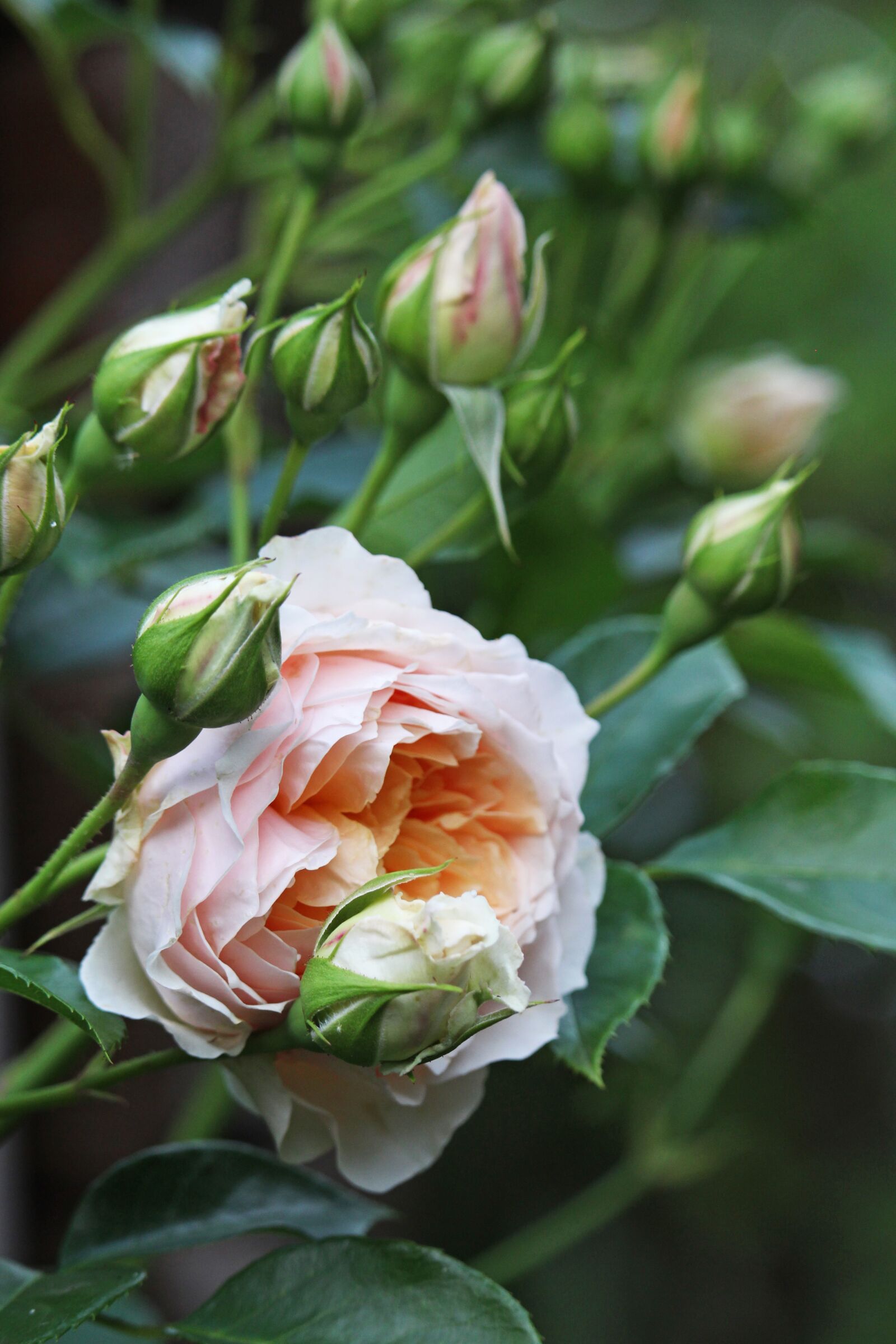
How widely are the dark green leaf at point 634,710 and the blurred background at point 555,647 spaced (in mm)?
57

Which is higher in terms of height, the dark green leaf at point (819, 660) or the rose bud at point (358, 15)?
the rose bud at point (358, 15)

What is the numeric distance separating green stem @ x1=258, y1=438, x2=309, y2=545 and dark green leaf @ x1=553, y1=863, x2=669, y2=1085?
0.14 meters

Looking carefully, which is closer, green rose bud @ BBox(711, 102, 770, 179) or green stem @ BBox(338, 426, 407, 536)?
green stem @ BBox(338, 426, 407, 536)

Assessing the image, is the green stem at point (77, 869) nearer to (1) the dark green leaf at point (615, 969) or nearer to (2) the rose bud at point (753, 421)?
(1) the dark green leaf at point (615, 969)

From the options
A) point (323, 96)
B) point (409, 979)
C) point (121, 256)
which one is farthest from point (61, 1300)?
point (121, 256)

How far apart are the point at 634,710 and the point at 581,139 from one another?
0.29 m

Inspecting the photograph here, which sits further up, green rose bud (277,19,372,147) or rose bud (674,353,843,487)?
green rose bud (277,19,372,147)

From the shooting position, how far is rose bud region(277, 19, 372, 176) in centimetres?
43

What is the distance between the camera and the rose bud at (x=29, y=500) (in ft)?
0.85

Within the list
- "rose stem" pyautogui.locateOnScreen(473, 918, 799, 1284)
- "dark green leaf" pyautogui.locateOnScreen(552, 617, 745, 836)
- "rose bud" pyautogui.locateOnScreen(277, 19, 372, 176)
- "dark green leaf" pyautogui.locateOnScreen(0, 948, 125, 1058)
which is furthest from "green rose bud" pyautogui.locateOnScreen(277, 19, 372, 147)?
"rose stem" pyautogui.locateOnScreen(473, 918, 799, 1284)

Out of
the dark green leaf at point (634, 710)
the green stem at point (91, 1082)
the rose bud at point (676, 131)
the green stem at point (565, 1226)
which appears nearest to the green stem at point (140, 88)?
the rose bud at point (676, 131)

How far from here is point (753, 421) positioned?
0.65 meters

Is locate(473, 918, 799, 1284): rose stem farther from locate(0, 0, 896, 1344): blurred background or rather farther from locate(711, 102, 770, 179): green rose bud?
locate(711, 102, 770, 179): green rose bud

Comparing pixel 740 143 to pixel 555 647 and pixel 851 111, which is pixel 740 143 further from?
pixel 555 647
